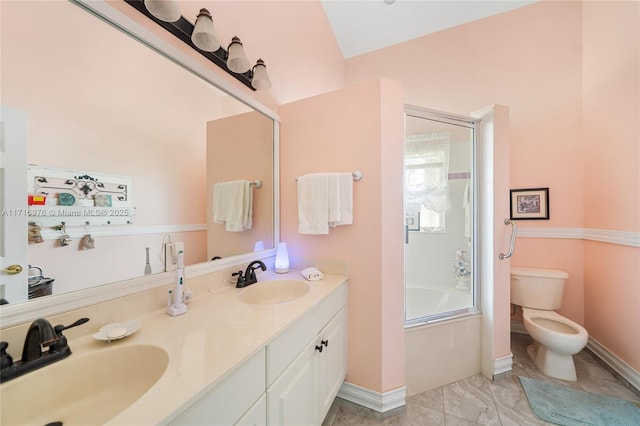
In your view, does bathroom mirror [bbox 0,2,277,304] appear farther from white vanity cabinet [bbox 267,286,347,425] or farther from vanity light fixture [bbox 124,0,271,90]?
white vanity cabinet [bbox 267,286,347,425]

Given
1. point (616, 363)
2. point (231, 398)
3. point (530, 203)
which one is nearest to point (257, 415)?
point (231, 398)

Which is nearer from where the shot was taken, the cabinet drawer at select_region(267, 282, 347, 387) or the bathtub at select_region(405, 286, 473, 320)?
the cabinet drawer at select_region(267, 282, 347, 387)

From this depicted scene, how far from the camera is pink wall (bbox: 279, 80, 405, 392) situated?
1424mm

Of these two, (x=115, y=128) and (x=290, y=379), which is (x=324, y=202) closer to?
(x=290, y=379)

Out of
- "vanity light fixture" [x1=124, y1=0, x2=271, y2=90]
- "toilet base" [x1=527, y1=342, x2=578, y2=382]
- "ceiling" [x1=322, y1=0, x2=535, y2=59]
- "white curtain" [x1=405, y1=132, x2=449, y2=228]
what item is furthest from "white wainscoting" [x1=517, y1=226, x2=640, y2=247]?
"vanity light fixture" [x1=124, y1=0, x2=271, y2=90]

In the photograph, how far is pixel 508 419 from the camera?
1.39 m

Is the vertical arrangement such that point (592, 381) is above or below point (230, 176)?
below

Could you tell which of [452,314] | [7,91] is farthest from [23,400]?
[452,314]

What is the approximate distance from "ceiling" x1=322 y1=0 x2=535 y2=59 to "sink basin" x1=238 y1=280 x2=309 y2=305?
2529 millimetres

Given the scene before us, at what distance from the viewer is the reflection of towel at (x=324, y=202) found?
146cm

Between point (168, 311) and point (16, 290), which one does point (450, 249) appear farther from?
point (16, 290)

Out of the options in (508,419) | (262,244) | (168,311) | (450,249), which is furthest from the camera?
(450,249)

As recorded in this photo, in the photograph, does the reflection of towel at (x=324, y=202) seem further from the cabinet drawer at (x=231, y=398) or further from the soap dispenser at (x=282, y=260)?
the cabinet drawer at (x=231, y=398)

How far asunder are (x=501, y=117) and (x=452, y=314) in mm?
1511
